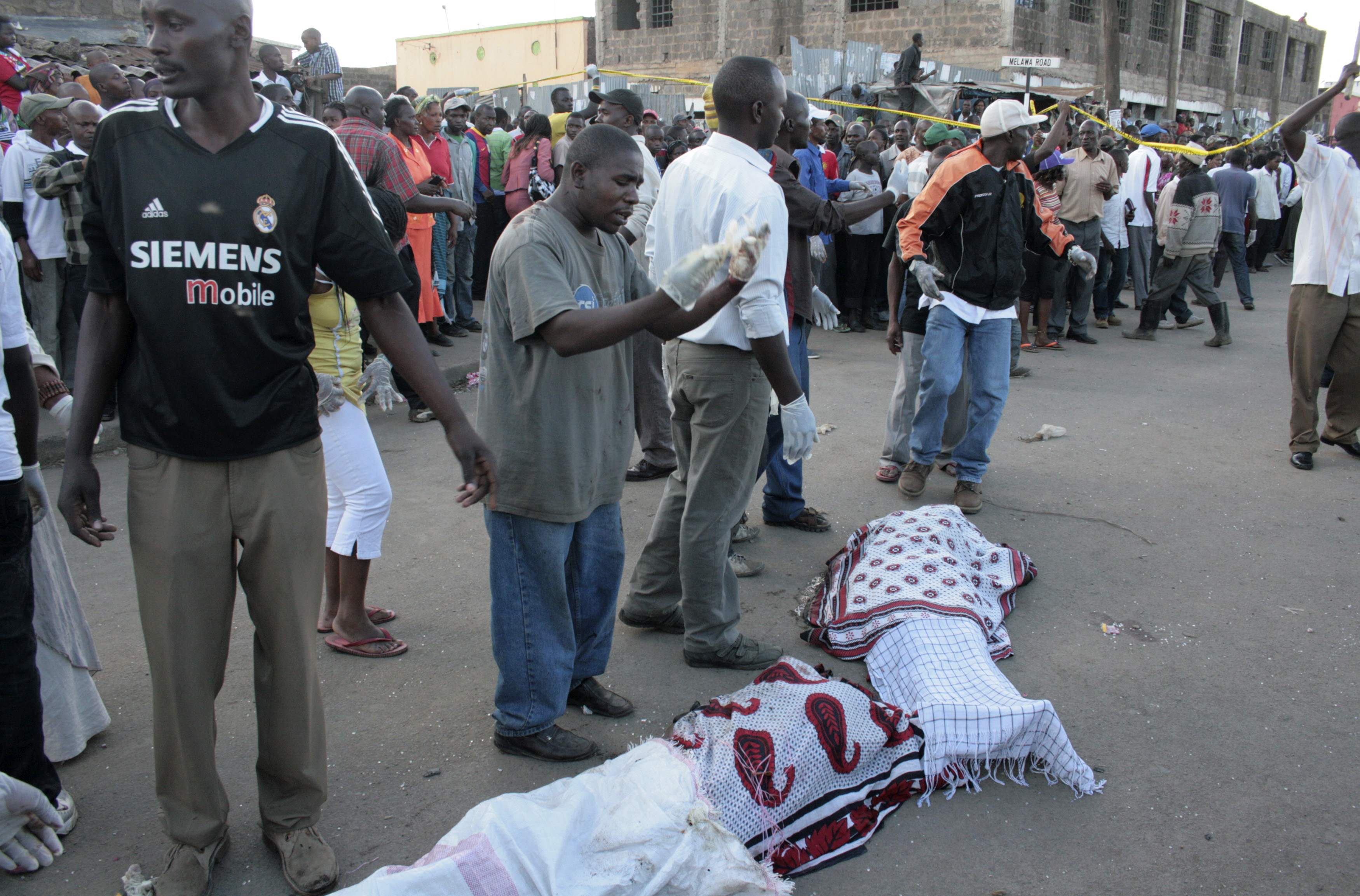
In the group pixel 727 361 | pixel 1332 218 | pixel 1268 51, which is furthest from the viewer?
pixel 1268 51

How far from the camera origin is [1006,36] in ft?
86.5

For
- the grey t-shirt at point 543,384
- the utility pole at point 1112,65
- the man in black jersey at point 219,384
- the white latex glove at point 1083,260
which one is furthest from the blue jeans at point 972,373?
the utility pole at point 1112,65

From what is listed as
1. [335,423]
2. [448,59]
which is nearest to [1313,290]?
[335,423]

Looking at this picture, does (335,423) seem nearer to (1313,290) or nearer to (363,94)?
(363,94)

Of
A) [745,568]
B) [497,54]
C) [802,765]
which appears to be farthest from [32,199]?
[497,54]

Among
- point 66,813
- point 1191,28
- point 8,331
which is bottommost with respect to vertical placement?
point 66,813

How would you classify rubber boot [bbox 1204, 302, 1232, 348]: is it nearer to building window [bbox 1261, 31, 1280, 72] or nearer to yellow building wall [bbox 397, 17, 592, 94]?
yellow building wall [bbox 397, 17, 592, 94]

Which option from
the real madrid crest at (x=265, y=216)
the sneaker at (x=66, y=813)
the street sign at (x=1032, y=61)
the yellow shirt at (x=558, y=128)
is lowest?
the sneaker at (x=66, y=813)

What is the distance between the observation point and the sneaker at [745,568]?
4.34m

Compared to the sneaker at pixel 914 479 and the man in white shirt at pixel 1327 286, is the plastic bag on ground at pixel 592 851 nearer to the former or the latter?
the sneaker at pixel 914 479

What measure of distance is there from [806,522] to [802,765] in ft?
7.72

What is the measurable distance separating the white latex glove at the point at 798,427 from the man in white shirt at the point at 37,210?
5.10 m

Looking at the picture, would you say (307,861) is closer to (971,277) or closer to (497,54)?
(971,277)

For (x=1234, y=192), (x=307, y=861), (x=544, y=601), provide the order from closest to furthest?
(x=307, y=861), (x=544, y=601), (x=1234, y=192)
